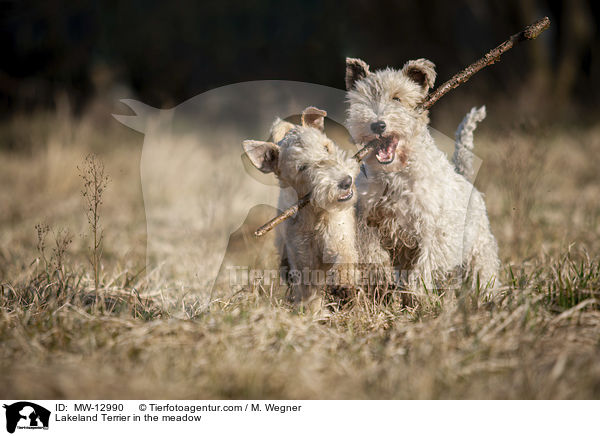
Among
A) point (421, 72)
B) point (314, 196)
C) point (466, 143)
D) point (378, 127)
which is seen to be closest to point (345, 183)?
point (314, 196)

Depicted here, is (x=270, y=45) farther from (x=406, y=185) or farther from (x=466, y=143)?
(x=406, y=185)

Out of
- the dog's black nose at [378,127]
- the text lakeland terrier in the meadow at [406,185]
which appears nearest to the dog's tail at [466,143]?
the text lakeland terrier in the meadow at [406,185]

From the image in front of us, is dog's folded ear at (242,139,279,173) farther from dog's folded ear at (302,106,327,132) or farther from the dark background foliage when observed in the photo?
the dark background foliage

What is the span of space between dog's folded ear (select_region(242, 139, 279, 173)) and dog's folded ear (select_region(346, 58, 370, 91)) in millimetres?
844

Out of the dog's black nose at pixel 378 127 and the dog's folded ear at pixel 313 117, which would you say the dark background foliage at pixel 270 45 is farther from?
the dog's black nose at pixel 378 127

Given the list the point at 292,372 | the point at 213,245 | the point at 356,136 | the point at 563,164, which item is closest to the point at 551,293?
the point at 356,136

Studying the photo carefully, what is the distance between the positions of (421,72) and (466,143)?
0.92m

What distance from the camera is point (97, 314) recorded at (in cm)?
350

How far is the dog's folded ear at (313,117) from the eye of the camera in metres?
3.79

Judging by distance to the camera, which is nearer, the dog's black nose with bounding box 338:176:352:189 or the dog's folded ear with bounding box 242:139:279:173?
the dog's black nose with bounding box 338:176:352:189

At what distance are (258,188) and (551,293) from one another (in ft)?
15.1

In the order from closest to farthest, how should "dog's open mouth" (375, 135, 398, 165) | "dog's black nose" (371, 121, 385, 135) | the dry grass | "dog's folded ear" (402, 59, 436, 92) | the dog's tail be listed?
1. the dry grass
2. "dog's black nose" (371, 121, 385, 135)
3. "dog's open mouth" (375, 135, 398, 165)
4. "dog's folded ear" (402, 59, 436, 92)
5. the dog's tail
